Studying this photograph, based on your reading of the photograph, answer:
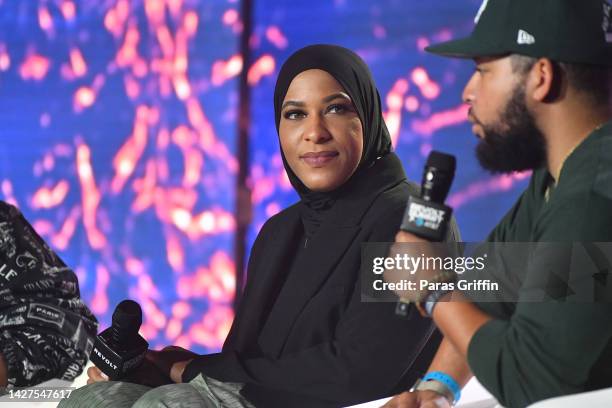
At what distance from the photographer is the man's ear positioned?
4.29 ft

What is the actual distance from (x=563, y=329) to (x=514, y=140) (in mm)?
314

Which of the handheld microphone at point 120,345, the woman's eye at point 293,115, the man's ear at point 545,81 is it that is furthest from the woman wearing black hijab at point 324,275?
the man's ear at point 545,81

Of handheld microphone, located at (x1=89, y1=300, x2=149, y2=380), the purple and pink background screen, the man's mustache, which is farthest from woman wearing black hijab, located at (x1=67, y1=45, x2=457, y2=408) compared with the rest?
the purple and pink background screen

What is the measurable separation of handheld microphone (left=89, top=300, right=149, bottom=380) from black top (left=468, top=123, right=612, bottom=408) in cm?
79

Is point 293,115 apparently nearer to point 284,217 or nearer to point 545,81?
point 284,217

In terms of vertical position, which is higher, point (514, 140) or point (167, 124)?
point (167, 124)

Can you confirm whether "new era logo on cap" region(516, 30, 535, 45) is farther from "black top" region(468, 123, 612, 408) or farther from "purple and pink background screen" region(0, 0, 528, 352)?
"purple and pink background screen" region(0, 0, 528, 352)

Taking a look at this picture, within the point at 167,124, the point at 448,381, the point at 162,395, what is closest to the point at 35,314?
the point at 162,395

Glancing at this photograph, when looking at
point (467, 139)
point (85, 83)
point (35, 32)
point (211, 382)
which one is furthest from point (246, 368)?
point (35, 32)

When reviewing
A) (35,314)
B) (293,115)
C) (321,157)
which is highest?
(293,115)

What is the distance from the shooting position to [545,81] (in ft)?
4.30

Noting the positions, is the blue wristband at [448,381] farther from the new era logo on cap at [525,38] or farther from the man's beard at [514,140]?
the new era logo on cap at [525,38]

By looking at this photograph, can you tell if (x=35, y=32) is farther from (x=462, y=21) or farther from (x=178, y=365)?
(x=178, y=365)

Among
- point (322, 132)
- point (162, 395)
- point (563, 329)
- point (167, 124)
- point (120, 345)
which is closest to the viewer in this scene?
point (563, 329)
